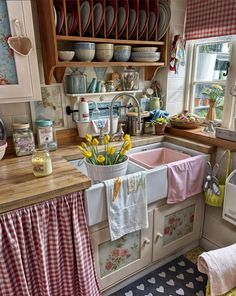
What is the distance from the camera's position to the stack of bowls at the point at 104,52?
161 centimetres

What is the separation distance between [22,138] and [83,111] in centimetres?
46

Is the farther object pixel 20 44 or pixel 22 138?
pixel 22 138

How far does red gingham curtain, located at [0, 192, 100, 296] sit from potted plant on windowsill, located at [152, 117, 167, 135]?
1029mm

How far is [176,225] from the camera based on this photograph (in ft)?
5.59

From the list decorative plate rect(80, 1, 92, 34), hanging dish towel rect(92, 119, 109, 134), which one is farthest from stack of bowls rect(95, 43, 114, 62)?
hanging dish towel rect(92, 119, 109, 134)

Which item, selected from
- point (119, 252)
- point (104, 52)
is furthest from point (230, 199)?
point (104, 52)

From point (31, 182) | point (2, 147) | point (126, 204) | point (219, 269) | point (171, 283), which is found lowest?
point (171, 283)

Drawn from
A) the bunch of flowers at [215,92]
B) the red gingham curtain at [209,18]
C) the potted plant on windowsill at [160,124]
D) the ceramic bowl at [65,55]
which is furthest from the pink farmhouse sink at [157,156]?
the red gingham curtain at [209,18]

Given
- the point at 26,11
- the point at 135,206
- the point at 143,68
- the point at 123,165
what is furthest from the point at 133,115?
the point at 26,11

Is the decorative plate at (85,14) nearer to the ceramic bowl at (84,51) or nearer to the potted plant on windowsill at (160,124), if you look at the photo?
the ceramic bowl at (84,51)

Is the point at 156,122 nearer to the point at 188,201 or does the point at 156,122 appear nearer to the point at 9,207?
the point at 188,201

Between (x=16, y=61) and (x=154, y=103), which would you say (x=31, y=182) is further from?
(x=154, y=103)

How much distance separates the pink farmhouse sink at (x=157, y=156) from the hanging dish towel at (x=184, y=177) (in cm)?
18

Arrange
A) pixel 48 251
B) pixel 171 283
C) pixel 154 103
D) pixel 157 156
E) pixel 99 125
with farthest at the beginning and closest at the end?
pixel 154 103 → pixel 157 156 → pixel 99 125 → pixel 171 283 → pixel 48 251
